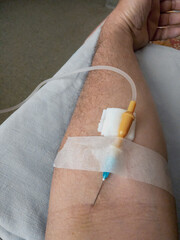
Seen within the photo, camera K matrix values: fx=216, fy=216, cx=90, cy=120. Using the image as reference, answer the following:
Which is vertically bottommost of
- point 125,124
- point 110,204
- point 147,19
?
point 110,204

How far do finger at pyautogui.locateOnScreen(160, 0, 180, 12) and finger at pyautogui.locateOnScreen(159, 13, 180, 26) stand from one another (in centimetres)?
3

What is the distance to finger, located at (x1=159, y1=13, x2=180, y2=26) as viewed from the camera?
104 centimetres

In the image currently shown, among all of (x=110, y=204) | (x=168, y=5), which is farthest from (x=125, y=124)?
(x=168, y=5)

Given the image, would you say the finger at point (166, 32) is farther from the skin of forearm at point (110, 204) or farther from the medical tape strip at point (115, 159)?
the medical tape strip at point (115, 159)

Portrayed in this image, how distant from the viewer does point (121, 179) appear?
1.71ft

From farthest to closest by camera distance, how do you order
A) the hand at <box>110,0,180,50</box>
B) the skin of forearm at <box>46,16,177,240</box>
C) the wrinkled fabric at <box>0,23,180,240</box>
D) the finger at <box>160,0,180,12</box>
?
the finger at <box>160,0,180,12</box>, the hand at <box>110,0,180,50</box>, the wrinkled fabric at <box>0,23,180,240</box>, the skin of forearm at <box>46,16,177,240</box>

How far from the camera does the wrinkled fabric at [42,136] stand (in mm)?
597

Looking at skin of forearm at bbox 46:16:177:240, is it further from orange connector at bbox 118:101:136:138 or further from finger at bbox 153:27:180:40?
finger at bbox 153:27:180:40

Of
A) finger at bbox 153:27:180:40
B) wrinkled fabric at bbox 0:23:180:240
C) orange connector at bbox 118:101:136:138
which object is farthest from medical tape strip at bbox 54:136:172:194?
finger at bbox 153:27:180:40

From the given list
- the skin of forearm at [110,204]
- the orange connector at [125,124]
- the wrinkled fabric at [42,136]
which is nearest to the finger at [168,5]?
the wrinkled fabric at [42,136]

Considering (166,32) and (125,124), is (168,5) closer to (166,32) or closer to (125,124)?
(166,32)

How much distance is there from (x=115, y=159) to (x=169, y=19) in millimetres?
867

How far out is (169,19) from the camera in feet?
3.45

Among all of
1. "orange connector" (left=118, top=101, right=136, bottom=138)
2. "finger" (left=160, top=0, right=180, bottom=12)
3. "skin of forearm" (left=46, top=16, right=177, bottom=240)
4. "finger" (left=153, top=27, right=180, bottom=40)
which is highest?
"finger" (left=160, top=0, right=180, bottom=12)
